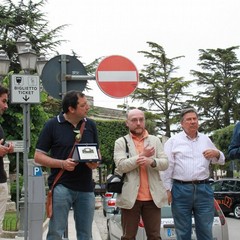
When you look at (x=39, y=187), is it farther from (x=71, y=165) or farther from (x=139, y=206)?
(x=71, y=165)

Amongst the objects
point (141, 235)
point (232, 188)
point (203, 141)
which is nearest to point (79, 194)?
point (203, 141)

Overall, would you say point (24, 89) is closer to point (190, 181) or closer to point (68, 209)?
point (190, 181)

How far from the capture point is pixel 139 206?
5.69 m

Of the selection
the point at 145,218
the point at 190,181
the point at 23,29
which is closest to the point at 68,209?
the point at 145,218

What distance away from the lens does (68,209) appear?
5.18 metres

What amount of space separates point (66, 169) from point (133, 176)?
97 cm

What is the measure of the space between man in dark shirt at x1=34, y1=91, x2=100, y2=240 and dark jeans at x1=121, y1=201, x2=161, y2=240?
60cm

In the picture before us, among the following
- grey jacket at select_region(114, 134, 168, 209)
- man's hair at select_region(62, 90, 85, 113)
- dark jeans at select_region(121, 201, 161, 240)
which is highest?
man's hair at select_region(62, 90, 85, 113)

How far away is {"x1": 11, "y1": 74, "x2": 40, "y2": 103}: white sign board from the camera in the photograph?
8617mm

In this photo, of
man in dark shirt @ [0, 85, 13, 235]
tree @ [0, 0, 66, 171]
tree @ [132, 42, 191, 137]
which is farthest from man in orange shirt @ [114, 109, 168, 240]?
tree @ [132, 42, 191, 137]

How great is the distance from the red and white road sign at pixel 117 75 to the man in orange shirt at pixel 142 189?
1880mm

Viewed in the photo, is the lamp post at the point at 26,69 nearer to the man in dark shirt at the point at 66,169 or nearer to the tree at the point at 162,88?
the man in dark shirt at the point at 66,169

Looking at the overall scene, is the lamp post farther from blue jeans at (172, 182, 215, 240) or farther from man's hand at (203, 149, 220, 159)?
man's hand at (203, 149, 220, 159)

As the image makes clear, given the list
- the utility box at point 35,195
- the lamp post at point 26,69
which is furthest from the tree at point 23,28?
the utility box at point 35,195
